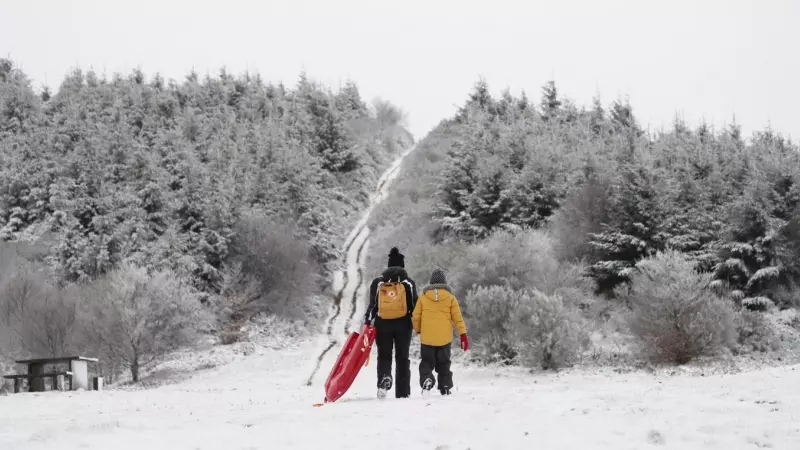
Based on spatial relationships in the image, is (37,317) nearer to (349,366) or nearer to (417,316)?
(349,366)

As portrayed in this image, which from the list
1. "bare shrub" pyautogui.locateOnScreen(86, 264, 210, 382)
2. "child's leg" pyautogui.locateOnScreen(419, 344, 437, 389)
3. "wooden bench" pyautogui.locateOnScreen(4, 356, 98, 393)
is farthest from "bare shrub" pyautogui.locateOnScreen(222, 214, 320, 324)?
"child's leg" pyautogui.locateOnScreen(419, 344, 437, 389)

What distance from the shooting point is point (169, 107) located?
68.1 metres

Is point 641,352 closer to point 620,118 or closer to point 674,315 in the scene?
point 674,315

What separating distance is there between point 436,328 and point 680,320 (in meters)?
13.0

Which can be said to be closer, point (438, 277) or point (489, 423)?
point (489, 423)

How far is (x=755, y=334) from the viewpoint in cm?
2527

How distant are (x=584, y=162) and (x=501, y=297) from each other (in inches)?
840

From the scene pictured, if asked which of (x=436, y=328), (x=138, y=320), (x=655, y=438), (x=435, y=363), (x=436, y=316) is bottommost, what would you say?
(x=655, y=438)

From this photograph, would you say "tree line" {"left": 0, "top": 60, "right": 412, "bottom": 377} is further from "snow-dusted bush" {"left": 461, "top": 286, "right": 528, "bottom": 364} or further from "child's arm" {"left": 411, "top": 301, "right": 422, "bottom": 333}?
"child's arm" {"left": 411, "top": 301, "right": 422, "bottom": 333}

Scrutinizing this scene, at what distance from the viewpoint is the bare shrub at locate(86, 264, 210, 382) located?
96.8 ft

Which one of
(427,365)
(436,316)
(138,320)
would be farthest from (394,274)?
(138,320)

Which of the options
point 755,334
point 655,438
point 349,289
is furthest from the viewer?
point 349,289

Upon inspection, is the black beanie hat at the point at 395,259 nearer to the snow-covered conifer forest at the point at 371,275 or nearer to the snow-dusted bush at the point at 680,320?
the snow-covered conifer forest at the point at 371,275

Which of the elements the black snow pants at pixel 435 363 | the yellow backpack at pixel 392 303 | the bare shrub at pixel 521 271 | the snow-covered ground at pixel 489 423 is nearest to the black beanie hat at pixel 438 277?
the yellow backpack at pixel 392 303
